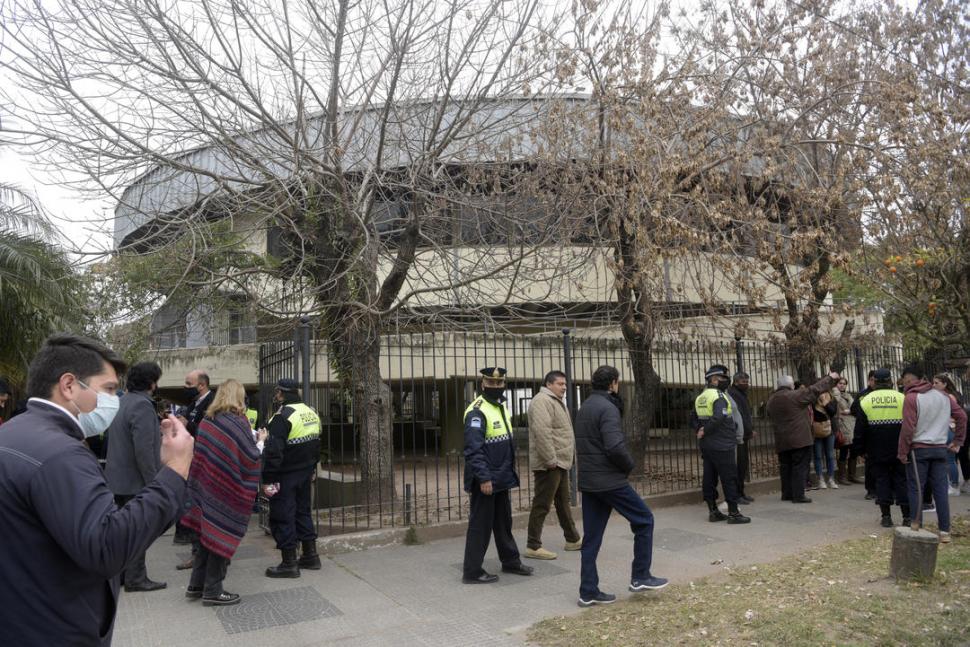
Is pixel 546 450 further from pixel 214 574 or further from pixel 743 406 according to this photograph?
pixel 743 406

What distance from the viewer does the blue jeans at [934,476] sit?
7297mm

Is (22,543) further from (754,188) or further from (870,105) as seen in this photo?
(870,105)

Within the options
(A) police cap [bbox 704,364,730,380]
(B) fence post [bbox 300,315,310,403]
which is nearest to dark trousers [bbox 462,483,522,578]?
(B) fence post [bbox 300,315,310,403]

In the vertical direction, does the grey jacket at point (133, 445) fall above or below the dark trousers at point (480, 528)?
above

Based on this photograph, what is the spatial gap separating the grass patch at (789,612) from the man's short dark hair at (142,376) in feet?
12.5

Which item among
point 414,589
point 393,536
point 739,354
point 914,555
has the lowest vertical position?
point 414,589

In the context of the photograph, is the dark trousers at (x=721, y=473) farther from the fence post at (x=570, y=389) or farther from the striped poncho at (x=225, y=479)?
the striped poncho at (x=225, y=479)

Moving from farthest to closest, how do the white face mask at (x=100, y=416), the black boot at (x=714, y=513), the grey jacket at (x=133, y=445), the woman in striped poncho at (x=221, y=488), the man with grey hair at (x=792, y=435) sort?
the man with grey hair at (x=792, y=435) → the black boot at (x=714, y=513) → the grey jacket at (x=133, y=445) → the woman in striped poncho at (x=221, y=488) → the white face mask at (x=100, y=416)

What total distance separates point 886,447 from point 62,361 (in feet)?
27.1

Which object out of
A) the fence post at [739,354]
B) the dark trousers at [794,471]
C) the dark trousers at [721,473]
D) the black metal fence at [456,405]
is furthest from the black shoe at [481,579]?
the fence post at [739,354]

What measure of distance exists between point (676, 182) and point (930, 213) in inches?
140

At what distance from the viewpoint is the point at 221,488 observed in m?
5.84

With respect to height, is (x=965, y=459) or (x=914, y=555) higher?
(x=965, y=459)

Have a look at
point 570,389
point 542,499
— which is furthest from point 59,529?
point 570,389
